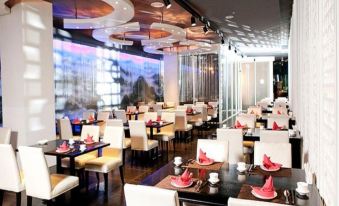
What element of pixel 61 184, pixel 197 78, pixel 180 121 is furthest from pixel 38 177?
pixel 197 78

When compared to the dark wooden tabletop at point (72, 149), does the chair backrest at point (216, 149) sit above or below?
above

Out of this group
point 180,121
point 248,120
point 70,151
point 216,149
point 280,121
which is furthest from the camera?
point 180,121

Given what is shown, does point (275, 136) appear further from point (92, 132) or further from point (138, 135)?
point (92, 132)

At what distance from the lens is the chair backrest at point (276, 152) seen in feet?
10.2

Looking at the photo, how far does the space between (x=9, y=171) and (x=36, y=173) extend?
0.45m

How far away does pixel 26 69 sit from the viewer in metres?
5.23

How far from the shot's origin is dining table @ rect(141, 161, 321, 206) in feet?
6.82

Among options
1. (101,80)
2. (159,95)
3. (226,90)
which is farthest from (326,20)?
(159,95)

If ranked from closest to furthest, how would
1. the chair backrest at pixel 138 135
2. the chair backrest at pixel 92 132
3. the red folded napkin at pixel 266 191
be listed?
the red folded napkin at pixel 266 191 < the chair backrest at pixel 92 132 < the chair backrest at pixel 138 135

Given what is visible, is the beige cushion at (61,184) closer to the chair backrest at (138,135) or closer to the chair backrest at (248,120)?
the chair backrest at (138,135)

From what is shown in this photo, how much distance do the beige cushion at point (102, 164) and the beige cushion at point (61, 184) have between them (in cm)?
61

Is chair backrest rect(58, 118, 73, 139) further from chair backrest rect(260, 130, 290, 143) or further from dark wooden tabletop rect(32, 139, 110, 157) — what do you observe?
chair backrest rect(260, 130, 290, 143)

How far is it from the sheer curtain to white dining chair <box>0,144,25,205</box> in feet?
33.2

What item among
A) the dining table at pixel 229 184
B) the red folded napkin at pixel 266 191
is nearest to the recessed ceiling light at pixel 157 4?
the dining table at pixel 229 184
